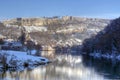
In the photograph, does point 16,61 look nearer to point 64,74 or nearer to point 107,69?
point 64,74

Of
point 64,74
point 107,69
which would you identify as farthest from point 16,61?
point 107,69

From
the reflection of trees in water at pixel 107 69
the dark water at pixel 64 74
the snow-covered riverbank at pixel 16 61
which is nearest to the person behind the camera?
the dark water at pixel 64 74

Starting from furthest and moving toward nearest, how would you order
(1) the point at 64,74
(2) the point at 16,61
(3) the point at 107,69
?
(2) the point at 16,61 < (3) the point at 107,69 < (1) the point at 64,74

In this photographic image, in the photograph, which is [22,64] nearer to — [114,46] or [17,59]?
[17,59]

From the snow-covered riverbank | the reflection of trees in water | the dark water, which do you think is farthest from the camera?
the snow-covered riverbank

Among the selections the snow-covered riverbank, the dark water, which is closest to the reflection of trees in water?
the dark water

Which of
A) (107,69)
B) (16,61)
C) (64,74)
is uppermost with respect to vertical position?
(16,61)

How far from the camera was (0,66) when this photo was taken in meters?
95.4

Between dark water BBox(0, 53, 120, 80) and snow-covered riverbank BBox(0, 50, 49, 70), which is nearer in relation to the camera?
dark water BBox(0, 53, 120, 80)

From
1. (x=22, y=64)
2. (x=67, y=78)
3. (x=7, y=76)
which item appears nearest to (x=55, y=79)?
(x=67, y=78)

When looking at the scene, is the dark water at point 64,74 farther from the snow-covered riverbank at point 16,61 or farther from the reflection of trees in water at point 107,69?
the snow-covered riverbank at point 16,61

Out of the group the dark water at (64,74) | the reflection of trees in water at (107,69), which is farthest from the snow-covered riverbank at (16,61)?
the reflection of trees in water at (107,69)

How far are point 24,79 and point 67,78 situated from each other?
35.2 feet

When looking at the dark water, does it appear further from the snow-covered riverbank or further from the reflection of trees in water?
the snow-covered riverbank
